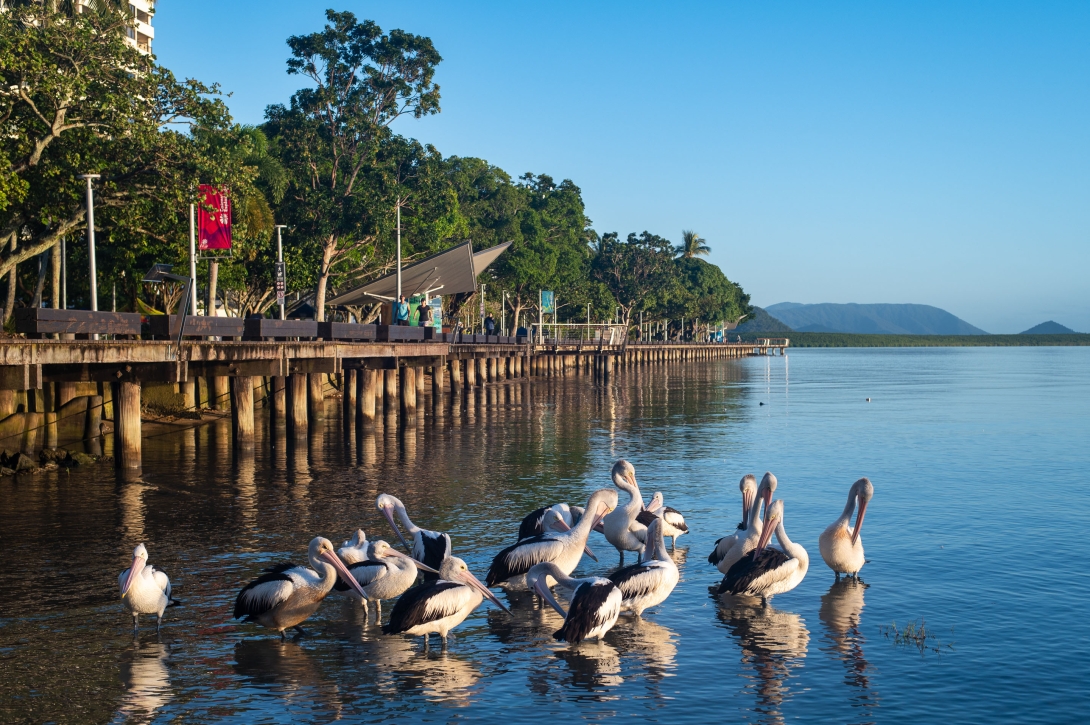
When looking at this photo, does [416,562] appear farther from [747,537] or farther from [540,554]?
[747,537]

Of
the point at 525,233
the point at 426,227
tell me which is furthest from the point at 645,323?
the point at 426,227

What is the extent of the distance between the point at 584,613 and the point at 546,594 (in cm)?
74

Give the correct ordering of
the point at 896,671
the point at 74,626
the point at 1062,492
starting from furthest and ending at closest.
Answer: the point at 1062,492
the point at 74,626
the point at 896,671

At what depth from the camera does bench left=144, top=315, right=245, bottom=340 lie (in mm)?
21062

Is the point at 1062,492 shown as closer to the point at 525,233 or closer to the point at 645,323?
the point at 525,233

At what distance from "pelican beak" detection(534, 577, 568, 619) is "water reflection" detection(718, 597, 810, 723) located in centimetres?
176

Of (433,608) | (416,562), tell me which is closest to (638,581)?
(433,608)

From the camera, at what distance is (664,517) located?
46.8 feet

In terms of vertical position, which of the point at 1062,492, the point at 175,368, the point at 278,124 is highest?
the point at 278,124

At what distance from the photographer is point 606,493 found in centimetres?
1245

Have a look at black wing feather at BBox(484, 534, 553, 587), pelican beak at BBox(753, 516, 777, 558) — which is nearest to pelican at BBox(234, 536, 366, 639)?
black wing feather at BBox(484, 534, 553, 587)

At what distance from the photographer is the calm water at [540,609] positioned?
8.84 metres

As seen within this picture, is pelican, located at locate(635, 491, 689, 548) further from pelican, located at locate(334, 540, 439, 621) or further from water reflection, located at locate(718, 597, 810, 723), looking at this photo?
pelican, located at locate(334, 540, 439, 621)

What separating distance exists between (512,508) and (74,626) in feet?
28.0
